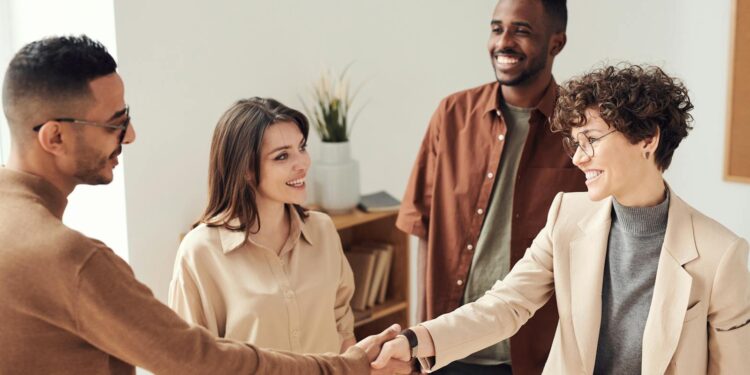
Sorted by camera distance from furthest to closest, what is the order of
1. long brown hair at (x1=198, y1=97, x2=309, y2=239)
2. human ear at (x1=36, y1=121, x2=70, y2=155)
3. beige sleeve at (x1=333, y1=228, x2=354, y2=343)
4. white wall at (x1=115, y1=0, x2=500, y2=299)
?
white wall at (x1=115, y1=0, x2=500, y2=299) < beige sleeve at (x1=333, y1=228, x2=354, y2=343) < long brown hair at (x1=198, y1=97, x2=309, y2=239) < human ear at (x1=36, y1=121, x2=70, y2=155)

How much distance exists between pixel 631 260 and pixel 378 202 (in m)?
1.98

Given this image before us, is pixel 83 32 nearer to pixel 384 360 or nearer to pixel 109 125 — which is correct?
pixel 109 125

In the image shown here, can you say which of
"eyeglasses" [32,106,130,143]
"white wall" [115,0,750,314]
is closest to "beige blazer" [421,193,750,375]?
"eyeglasses" [32,106,130,143]

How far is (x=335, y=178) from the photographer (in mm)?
3750

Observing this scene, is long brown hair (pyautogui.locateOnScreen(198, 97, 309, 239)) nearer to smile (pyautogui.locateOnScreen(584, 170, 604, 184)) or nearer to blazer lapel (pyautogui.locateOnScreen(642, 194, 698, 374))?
smile (pyautogui.locateOnScreen(584, 170, 604, 184))

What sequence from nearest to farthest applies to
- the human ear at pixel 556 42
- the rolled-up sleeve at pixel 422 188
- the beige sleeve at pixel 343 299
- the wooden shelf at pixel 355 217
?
the beige sleeve at pixel 343 299, the human ear at pixel 556 42, the rolled-up sleeve at pixel 422 188, the wooden shelf at pixel 355 217

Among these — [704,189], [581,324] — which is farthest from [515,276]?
[704,189]

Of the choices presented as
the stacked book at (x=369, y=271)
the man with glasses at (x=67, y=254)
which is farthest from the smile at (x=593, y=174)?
the stacked book at (x=369, y=271)

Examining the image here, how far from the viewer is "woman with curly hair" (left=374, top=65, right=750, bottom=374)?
1979 millimetres

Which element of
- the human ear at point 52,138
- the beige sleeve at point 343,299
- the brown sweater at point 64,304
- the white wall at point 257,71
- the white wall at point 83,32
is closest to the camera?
the brown sweater at point 64,304

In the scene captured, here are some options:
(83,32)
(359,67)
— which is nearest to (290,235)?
(83,32)

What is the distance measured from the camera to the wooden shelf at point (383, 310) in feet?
12.6

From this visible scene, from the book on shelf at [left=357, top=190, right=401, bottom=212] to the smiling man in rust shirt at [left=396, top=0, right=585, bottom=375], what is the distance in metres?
1.14

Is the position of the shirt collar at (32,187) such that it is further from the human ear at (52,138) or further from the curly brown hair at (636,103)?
the curly brown hair at (636,103)
